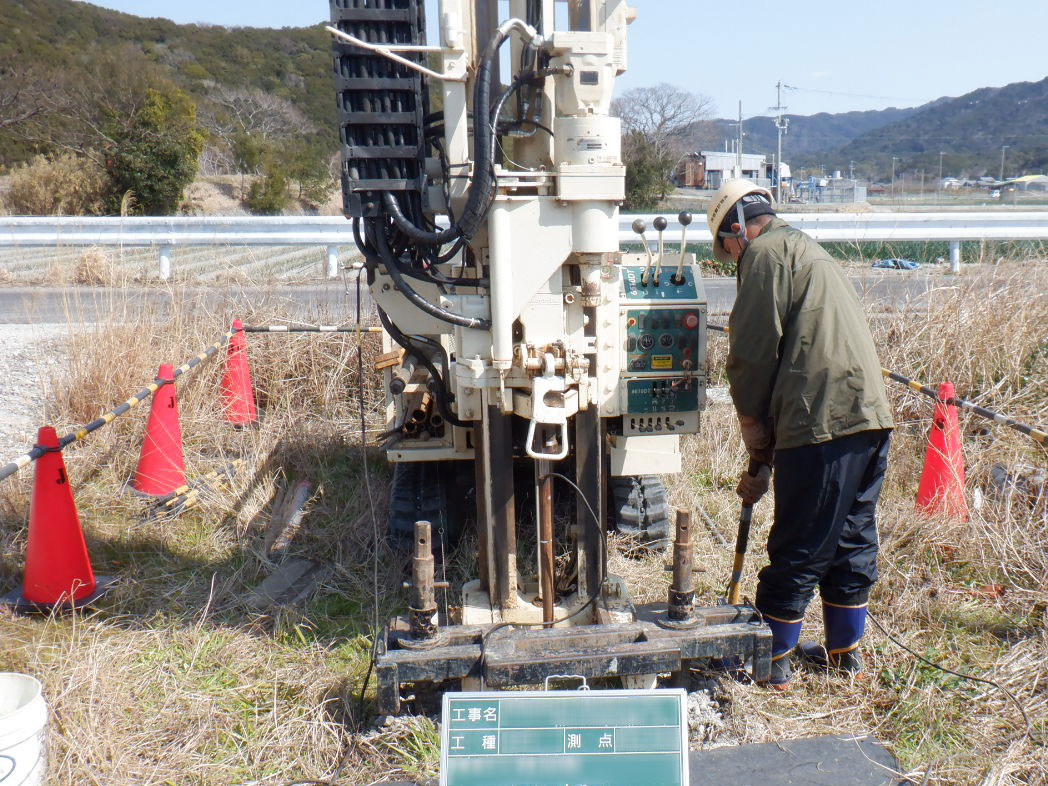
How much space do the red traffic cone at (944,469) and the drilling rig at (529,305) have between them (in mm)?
1889

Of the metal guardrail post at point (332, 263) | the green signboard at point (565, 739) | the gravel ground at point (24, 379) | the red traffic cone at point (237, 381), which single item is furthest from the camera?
the metal guardrail post at point (332, 263)

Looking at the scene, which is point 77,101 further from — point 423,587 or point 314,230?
point 423,587

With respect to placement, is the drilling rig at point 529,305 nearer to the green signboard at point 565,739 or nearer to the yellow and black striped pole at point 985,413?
the green signboard at point 565,739

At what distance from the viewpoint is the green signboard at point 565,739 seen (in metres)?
2.41

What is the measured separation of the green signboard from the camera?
2.41m

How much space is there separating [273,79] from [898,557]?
58276mm

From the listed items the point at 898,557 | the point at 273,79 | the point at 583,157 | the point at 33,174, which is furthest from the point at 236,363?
the point at 273,79

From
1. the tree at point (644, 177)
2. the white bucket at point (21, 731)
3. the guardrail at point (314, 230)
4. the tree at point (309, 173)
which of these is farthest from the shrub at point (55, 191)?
the white bucket at point (21, 731)

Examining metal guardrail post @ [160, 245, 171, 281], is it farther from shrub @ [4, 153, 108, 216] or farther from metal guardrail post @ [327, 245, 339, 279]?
shrub @ [4, 153, 108, 216]

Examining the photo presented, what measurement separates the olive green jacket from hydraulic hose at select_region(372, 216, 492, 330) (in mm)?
1016

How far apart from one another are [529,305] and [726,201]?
40.6 inches

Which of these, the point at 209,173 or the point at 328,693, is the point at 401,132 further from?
the point at 209,173

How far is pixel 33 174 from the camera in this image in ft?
65.0

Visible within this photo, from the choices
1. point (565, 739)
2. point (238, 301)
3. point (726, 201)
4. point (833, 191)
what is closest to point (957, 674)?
point (565, 739)
